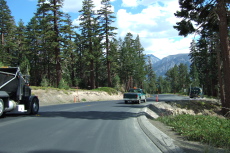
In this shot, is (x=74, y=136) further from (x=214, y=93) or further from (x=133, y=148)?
(x=214, y=93)

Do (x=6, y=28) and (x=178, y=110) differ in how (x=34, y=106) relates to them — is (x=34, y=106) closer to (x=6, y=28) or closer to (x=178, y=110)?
(x=178, y=110)

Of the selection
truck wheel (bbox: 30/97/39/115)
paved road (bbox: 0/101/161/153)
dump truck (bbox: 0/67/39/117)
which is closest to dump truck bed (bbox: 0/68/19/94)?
dump truck (bbox: 0/67/39/117)

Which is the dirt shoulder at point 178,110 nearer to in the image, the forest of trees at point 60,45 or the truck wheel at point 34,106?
the truck wheel at point 34,106

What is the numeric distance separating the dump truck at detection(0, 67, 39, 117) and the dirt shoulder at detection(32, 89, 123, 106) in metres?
12.2

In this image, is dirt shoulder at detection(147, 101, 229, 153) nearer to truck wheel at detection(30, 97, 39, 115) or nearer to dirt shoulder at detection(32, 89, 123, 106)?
truck wheel at detection(30, 97, 39, 115)

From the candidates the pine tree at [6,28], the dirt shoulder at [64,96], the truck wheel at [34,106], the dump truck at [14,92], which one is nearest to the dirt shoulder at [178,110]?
the truck wheel at [34,106]

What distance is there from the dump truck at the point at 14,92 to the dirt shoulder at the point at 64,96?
40.1 feet

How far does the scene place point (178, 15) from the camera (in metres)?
19.6

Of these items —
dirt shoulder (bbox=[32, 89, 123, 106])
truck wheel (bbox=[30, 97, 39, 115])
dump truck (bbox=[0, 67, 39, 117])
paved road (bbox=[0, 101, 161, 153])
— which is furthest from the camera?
dirt shoulder (bbox=[32, 89, 123, 106])

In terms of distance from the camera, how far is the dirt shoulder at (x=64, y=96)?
25812 millimetres

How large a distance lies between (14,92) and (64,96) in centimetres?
1777

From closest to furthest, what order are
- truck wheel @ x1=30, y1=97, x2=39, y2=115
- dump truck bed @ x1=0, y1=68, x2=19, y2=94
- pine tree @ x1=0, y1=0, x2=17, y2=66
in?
1. dump truck bed @ x1=0, y1=68, x2=19, y2=94
2. truck wheel @ x1=30, y1=97, x2=39, y2=115
3. pine tree @ x1=0, y1=0, x2=17, y2=66

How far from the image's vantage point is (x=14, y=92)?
1179 centimetres

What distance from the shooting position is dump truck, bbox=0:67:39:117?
10.8m
